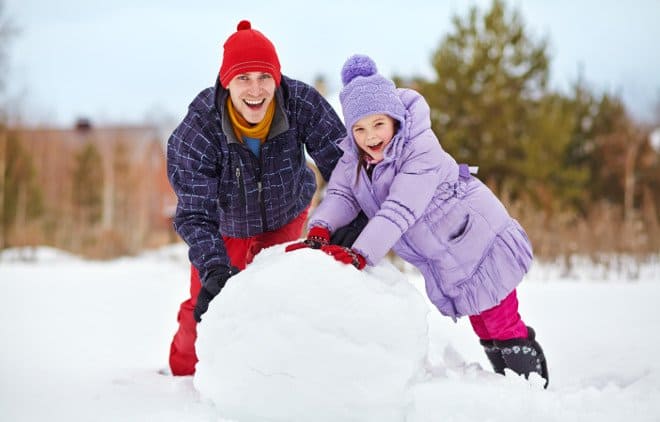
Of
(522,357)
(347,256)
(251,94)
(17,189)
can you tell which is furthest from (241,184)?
(17,189)

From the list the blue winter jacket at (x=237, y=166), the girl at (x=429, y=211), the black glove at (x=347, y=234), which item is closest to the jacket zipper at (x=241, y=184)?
the blue winter jacket at (x=237, y=166)

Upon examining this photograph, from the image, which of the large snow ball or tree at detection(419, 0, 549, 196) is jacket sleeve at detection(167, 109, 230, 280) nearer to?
the large snow ball

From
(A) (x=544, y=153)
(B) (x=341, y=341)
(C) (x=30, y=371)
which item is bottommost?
(C) (x=30, y=371)

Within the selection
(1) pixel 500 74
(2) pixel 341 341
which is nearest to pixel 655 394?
(2) pixel 341 341

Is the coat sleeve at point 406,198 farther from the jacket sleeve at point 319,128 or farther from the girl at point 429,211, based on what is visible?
the jacket sleeve at point 319,128

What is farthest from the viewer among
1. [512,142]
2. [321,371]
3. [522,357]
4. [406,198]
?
[512,142]

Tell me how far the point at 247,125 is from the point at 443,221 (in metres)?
0.90

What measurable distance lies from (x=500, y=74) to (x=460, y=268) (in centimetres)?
1033

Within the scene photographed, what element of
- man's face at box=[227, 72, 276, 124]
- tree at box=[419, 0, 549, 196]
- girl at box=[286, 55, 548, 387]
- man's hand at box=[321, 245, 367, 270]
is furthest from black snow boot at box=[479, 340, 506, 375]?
tree at box=[419, 0, 549, 196]

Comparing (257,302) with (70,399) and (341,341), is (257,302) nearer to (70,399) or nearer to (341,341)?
(341,341)

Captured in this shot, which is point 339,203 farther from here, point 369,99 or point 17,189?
point 17,189

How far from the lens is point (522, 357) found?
242cm

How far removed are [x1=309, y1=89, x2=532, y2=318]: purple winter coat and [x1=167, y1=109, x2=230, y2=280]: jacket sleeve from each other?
437 mm

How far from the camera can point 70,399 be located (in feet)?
7.37
